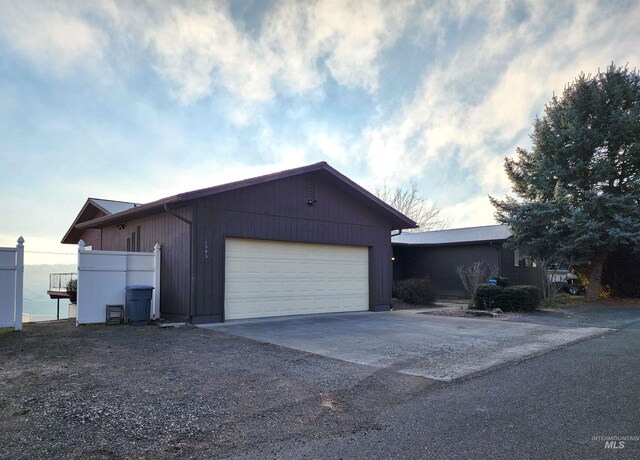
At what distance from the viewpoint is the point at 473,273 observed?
18.3 m

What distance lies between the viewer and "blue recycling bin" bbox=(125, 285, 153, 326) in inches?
374

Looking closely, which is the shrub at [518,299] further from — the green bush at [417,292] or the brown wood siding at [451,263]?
the brown wood siding at [451,263]

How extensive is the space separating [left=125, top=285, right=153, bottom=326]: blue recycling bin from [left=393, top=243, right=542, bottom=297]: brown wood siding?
45.8ft

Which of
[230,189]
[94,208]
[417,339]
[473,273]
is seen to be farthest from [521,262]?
[94,208]

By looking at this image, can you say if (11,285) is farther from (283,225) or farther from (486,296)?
(486,296)

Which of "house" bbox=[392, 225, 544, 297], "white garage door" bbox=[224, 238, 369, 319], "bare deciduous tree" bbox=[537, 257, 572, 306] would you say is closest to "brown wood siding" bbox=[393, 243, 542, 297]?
"house" bbox=[392, 225, 544, 297]

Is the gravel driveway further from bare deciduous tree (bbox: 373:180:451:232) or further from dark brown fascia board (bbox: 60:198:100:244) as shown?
bare deciduous tree (bbox: 373:180:451:232)

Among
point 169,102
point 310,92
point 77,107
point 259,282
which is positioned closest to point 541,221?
point 310,92

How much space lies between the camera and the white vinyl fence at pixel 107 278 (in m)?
9.43

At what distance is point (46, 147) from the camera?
41.8 feet

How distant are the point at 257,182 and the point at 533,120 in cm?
1488

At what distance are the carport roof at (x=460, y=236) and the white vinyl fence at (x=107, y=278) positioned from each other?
12539 mm

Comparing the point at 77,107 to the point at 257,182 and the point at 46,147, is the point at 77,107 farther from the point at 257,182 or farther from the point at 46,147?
the point at 257,182

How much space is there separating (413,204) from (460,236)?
17093mm
